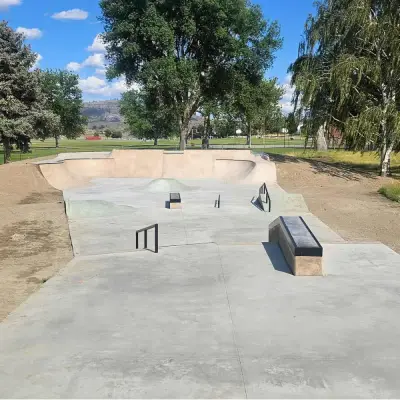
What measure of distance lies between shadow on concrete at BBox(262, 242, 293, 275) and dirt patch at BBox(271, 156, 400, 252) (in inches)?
160

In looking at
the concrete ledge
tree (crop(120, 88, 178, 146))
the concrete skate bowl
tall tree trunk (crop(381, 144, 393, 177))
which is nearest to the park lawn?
tall tree trunk (crop(381, 144, 393, 177))

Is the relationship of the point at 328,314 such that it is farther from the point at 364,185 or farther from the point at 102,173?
the point at 102,173

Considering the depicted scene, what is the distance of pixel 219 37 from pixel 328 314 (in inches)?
1144

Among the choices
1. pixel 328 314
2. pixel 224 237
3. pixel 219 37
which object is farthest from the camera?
pixel 219 37

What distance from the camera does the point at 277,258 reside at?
8383 mm

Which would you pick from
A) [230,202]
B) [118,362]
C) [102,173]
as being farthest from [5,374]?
[102,173]

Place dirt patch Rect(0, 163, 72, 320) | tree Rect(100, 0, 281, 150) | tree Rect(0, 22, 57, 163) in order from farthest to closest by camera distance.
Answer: tree Rect(0, 22, 57, 163) → tree Rect(100, 0, 281, 150) → dirt patch Rect(0, 163, 72, 320)

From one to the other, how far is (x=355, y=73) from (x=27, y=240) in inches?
807

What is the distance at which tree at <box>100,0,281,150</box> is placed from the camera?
30797 millimetres

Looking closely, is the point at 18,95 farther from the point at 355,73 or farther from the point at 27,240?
the point at 27,240

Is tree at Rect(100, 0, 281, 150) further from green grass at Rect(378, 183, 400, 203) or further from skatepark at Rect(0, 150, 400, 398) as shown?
skatepark at Rect(0, 150, 400, 398)

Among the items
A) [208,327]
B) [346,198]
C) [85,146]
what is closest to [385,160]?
[346,198]

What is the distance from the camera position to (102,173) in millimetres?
28250

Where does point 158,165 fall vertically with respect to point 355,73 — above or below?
below
